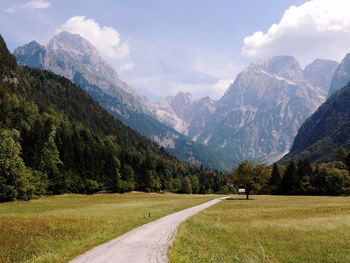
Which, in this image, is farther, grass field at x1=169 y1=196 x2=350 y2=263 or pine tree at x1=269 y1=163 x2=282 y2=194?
pine tree at x1=269 y1=163 x2=282 y2=194

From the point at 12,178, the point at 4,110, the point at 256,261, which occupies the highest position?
the point at 4,110

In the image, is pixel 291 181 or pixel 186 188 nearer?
pixel 291 181

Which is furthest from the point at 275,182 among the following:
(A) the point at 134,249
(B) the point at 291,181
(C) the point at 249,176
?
(A) the point at 134,249

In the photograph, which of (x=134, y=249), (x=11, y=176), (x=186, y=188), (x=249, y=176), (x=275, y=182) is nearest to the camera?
(x=134, y=249)

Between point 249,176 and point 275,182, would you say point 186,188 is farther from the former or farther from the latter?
point 249,176

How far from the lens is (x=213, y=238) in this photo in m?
34.7

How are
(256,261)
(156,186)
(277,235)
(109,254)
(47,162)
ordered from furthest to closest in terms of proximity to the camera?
1. (156,186)
2. (47,162)
3. (277,235)
4. (256,261)
5. (109,254)

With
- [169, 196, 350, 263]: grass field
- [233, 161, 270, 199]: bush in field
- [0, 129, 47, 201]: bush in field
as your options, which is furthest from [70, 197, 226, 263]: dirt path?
[233, 161, 270, 199]: bush in field

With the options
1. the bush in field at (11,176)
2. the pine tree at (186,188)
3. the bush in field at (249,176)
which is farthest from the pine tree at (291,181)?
the bush in field at (11,176)

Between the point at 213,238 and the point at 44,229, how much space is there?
15.3m

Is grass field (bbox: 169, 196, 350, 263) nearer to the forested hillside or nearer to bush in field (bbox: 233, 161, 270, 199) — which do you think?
the forested hillside

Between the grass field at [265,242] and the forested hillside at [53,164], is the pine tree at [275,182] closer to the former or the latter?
the forested hillside at [53,164]

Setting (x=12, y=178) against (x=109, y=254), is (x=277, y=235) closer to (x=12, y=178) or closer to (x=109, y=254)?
(x=109, y=254)

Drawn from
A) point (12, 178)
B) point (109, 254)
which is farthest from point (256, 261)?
point (12, 178)
